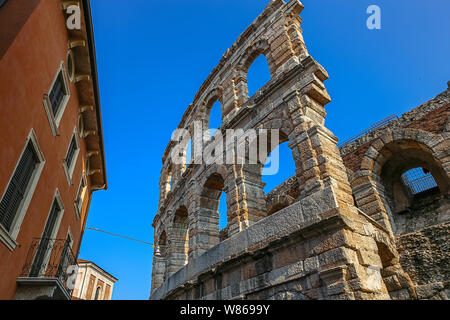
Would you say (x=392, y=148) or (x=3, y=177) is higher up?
(x=392, y=148)

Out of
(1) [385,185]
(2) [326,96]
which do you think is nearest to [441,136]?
(1) [385,185]

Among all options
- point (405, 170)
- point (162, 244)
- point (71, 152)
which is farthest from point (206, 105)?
point (405, 170)

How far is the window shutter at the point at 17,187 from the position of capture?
5230 mm

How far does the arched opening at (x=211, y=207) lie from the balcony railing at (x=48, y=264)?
3765 millimetres

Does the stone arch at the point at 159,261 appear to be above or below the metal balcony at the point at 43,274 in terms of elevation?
above

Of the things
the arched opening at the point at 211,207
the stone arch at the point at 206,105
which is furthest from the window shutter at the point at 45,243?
the stone arch at the point at 206,105

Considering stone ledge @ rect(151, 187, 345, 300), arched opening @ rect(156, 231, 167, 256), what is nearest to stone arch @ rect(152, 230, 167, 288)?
arched opening @ rect(156, 231, 167, 256)

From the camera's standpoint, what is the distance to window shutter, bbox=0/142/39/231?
5.23 m

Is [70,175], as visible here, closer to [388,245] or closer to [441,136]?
[388,245]

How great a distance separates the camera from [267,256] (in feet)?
17.9

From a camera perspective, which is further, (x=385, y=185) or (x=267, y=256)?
(x=385, y=185)

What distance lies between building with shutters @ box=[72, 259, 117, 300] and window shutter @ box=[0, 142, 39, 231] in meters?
23.8

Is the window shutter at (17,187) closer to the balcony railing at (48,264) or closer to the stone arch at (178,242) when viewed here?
the balcony railing at (48,264)
